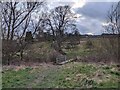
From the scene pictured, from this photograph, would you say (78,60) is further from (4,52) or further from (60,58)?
(4,52)

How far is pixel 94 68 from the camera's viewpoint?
4848 millimetres

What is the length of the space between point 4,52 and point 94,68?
2.55m

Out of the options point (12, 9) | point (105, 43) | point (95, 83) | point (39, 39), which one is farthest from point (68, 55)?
point (95, 83)

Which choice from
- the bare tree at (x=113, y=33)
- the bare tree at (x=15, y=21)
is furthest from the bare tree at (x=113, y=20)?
the bare tree at (x=15, y=21)

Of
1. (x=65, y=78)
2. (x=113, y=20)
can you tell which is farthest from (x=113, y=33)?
(x=65, y=78)

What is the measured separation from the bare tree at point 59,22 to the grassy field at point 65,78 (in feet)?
9.21

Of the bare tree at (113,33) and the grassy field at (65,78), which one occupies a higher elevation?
the bare tree at (113,33)

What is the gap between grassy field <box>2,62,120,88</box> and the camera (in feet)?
12.5

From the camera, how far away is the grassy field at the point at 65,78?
3.81m

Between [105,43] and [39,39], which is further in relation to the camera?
[39,39]

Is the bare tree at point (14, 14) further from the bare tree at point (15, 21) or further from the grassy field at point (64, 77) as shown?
the grassy field at point (64, 77)

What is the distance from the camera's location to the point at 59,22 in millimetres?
8641

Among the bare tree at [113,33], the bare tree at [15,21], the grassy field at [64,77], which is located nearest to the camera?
the grassy field at [64,77]

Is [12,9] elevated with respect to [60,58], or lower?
elevated
